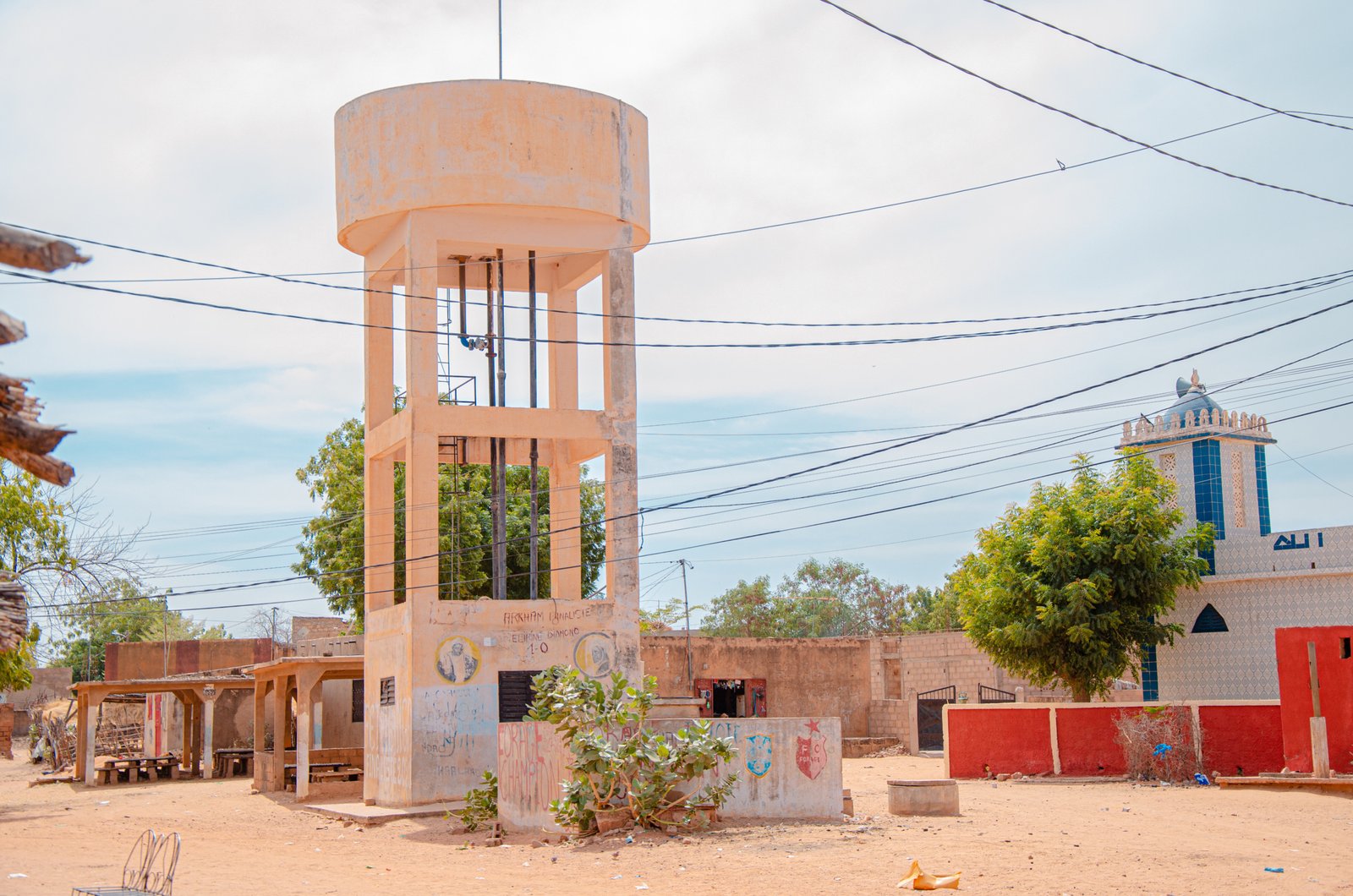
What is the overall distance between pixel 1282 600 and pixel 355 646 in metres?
25.3

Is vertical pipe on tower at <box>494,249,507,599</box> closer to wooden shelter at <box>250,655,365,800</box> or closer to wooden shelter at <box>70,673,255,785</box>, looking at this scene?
wooden shelter at <box>250,655,365,800</box>

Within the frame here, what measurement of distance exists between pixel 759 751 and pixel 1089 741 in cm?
1216

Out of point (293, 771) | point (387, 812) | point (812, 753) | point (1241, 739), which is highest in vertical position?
point (812, 753)

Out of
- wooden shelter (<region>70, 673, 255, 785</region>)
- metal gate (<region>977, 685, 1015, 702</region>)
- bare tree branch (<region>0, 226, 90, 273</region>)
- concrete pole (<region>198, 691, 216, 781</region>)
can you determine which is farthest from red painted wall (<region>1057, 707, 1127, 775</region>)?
bare tree branch (<region>0, 226, 90, 273</region>)

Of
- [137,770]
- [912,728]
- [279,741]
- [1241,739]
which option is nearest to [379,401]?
[279,741]

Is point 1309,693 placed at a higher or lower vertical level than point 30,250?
lower

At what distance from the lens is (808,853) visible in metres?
17.8

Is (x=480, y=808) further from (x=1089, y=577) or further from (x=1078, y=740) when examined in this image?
(x=1089, y=577)

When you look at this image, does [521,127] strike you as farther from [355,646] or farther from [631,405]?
[355,646]

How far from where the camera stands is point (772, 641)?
4475cm

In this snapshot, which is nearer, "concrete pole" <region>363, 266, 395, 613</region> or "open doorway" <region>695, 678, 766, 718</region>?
"concrete pole" <region>363, 266, 395, 613</region>

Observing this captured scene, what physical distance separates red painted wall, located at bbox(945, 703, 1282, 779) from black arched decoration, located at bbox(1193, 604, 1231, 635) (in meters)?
6.06

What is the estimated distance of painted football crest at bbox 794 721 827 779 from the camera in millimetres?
21109

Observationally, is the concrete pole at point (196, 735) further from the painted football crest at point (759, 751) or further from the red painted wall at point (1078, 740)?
the painted football crest at point (759, 751)
